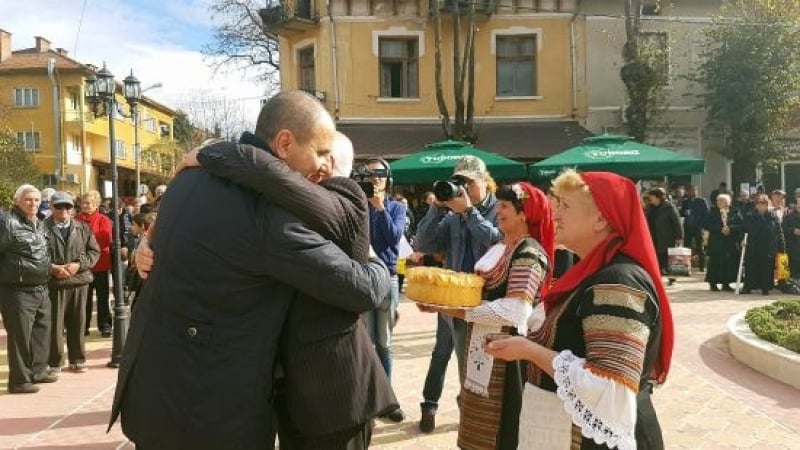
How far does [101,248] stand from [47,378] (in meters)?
3.01

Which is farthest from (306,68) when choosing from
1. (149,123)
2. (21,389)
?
(149,123)

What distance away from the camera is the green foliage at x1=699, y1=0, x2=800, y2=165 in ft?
66.5

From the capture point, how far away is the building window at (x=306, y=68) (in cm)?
2359

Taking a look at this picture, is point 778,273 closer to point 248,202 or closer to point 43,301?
point 43,301

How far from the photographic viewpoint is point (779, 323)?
8.09m

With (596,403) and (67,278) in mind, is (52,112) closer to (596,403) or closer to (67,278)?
(67,278)

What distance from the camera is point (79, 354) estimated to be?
825cm

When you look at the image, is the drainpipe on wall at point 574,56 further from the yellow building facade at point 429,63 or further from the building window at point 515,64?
the building window at point 515,64

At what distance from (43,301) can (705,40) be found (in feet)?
67.6

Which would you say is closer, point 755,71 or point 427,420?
point 427,420

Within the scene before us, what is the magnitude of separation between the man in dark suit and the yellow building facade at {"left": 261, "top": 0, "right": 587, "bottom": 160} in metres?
20.3

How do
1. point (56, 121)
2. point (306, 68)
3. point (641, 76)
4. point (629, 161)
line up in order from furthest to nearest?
point (56, 121) → point (306, 68) → point (641, 76) → point (629, 161)

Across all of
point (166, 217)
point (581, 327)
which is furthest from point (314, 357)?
point (581, 327)

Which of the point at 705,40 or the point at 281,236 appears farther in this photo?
the point at 705,40
